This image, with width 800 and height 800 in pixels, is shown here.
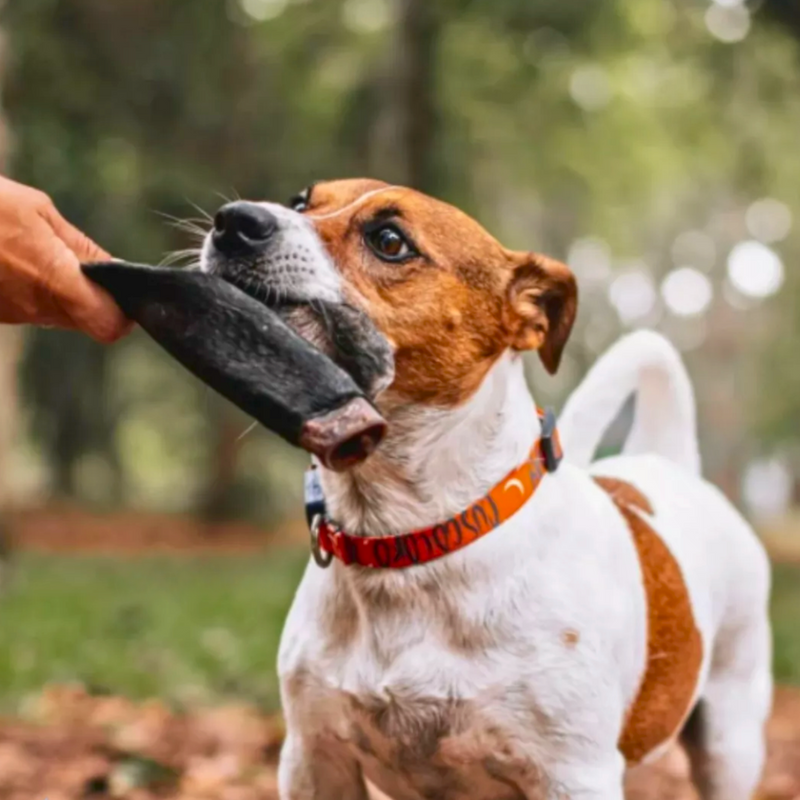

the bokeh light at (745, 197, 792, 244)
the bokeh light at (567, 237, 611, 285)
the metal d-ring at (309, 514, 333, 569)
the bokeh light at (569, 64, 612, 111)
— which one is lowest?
the metal d-ring at (309, 514, 333, 569)

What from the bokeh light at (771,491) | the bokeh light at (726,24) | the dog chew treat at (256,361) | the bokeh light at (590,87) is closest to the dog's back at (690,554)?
the dog chew treat at (256,361)

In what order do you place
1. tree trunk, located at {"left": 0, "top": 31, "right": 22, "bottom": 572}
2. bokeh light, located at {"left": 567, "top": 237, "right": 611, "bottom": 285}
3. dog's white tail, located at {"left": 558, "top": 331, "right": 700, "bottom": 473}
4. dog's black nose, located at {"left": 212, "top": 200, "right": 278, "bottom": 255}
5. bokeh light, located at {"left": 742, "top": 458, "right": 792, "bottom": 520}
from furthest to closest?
bokeh light, located at {"left": 742, "top": 458, "right": 792, "bottom": 520} → bokeh light, located at {"left": 567, "top": 237, "right": 611, "bottom": 285} → tree trunk, located at {"left": 0, "top": 31, "right": 22, "bottom": 572} → dog's white tail, located at {"left": 558, "top": 331, "right": 700, "bottom": 473} → dog's black nose, located at {"left": 212, "top": 200, "right": 278, "bottom": 255}

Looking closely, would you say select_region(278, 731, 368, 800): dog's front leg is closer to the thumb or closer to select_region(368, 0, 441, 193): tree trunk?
the thumb

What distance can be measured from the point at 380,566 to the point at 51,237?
1006 mm

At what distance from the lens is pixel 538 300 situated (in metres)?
3.11

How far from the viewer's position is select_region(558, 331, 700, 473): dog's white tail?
13.4ft

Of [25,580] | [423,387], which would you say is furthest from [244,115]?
[423,387]

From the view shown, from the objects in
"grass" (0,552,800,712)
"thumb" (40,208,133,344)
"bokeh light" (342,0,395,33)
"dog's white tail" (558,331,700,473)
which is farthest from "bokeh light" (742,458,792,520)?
"thumb" (40,208,133,344)

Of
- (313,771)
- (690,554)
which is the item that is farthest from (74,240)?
(690,554)

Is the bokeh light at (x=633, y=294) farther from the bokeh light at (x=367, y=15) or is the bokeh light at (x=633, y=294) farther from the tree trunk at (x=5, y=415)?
the tree trunk at (x=5, y=415)

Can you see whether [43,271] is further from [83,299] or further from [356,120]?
[356,120]

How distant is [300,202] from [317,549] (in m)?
0.85

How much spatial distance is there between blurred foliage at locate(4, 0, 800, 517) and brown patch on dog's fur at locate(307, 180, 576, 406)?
25.9 feet

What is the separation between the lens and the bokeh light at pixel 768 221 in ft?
78.9
